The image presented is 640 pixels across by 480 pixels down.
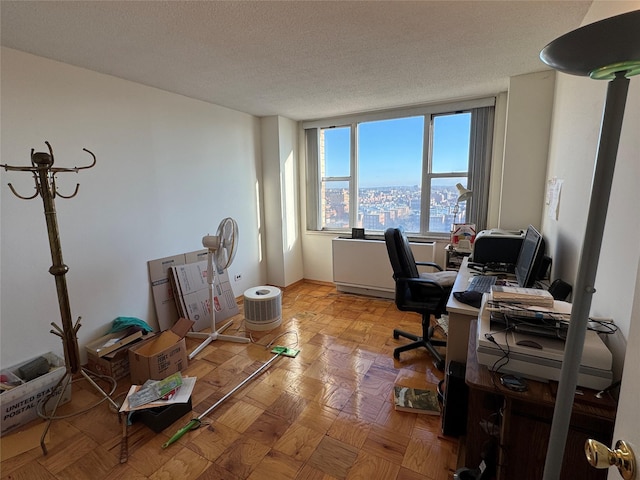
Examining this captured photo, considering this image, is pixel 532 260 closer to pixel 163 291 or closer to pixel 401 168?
pixel 401 168

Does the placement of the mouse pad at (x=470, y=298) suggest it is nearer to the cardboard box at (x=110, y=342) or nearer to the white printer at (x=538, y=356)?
the white printer at (x=538, y=356)

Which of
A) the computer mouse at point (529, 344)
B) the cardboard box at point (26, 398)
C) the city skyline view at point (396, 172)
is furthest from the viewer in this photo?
the city skyline view at point (396, 172)

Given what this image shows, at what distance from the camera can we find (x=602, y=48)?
629 mm

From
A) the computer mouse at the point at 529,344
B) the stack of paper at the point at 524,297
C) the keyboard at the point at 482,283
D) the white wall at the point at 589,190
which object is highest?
the white wall at the point at 589,190

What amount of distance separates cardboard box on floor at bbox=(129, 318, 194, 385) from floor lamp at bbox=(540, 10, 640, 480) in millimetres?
2325

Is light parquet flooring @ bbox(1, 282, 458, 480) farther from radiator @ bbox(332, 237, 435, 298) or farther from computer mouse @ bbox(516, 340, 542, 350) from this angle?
radiator @ bbox(332, 237, 435, 298)

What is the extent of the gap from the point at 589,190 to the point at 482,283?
2.75ft

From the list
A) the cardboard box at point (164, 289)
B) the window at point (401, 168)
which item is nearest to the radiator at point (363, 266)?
the window at point (401, 168)

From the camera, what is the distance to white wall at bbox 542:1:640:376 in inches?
42.1

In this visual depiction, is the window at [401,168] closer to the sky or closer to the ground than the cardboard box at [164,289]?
closer to the sky

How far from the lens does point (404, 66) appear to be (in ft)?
7.96

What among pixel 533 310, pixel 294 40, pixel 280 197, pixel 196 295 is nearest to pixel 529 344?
pixel 533 310

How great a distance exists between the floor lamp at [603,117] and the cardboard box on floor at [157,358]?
2325 millimetres

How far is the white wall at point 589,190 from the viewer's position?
1070 millimetres
